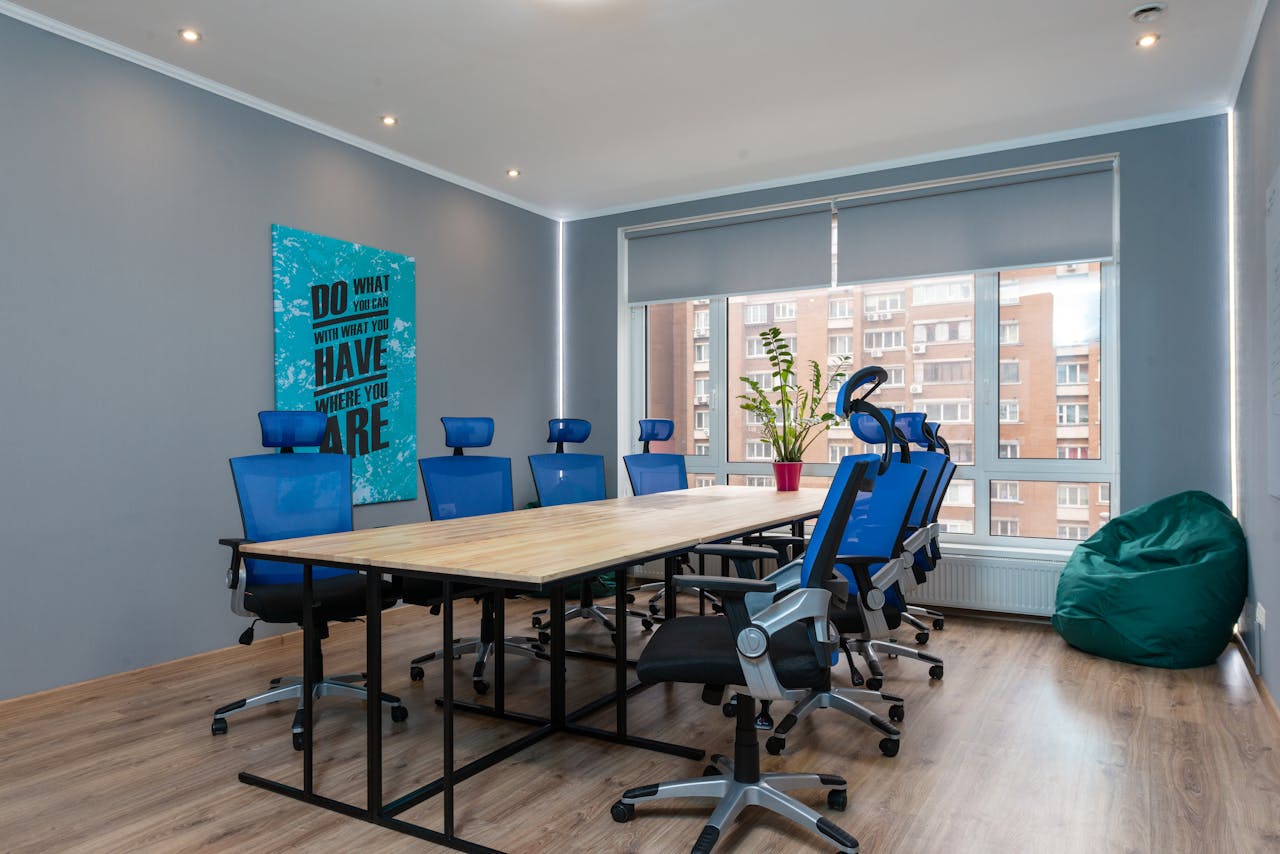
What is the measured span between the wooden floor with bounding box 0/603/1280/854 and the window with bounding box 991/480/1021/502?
152 centimetres

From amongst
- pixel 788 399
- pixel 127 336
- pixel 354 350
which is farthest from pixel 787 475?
pixel 127 336

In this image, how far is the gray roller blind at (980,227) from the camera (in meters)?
5.12

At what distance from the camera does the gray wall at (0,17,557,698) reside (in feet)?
11.8

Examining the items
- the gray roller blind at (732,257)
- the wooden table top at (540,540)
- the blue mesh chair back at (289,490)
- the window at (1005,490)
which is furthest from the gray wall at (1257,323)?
the blue mesh chair back at (289,490)

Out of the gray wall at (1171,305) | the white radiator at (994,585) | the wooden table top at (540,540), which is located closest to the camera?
the wooden table top at (540,540)

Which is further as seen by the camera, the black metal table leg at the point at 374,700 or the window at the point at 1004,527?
the window at the point at 1004,527

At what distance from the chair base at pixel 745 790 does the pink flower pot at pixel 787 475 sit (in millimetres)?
2748

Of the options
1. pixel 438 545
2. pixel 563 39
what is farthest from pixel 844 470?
pixel 563 39

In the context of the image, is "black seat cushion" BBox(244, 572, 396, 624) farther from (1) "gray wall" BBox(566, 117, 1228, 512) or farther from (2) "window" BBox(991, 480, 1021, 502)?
(1) "gray wall" BBox(566, 117, 1228, 512)

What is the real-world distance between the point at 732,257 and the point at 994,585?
307 cm

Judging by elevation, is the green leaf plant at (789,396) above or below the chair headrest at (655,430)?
above

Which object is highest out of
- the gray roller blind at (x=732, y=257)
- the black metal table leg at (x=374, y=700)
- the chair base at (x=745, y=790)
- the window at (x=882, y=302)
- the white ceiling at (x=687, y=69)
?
the white ceiling at (x=687, y=69)

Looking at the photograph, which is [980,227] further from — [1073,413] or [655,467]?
[655,467]

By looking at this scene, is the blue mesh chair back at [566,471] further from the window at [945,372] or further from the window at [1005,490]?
the window at [1005,490]
